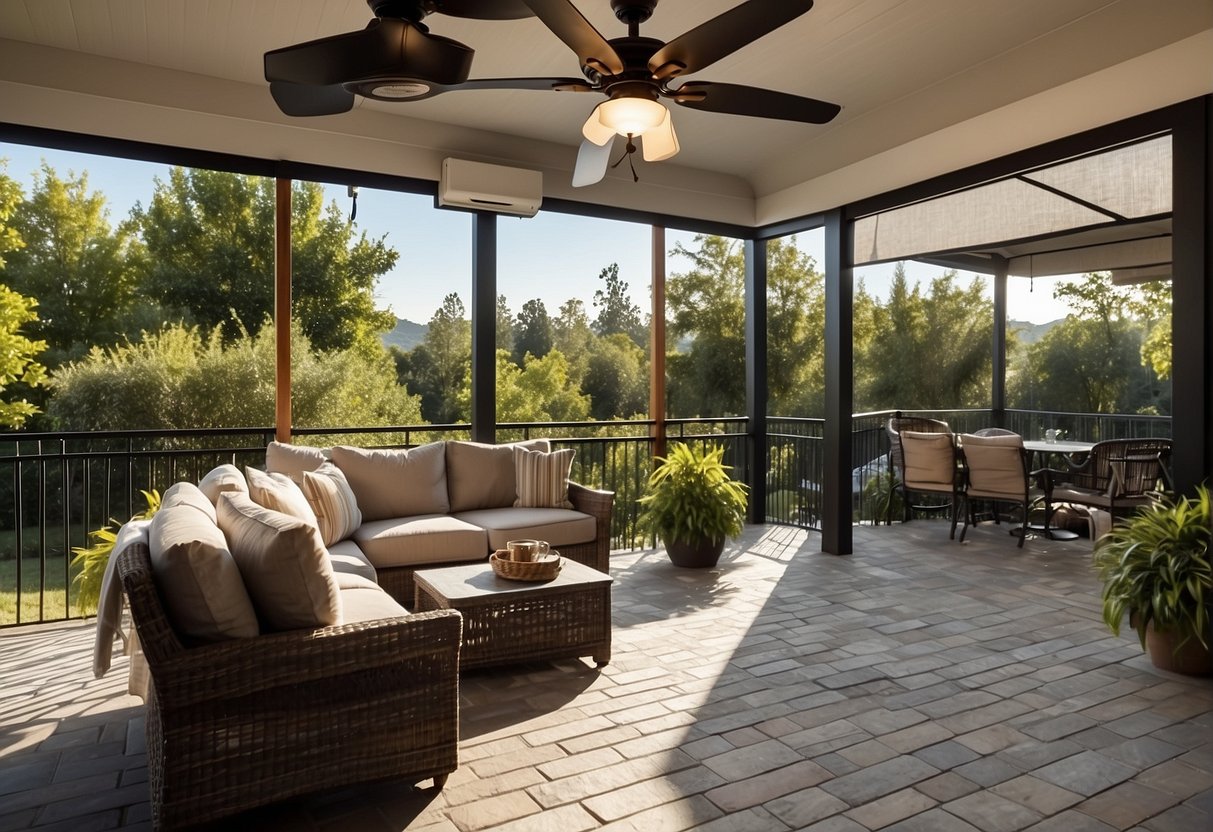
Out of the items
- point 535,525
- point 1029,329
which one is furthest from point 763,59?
point 1029,329

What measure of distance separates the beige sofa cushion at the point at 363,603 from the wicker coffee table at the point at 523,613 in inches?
Answer: 11.4

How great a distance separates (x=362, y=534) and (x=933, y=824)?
2809 mm

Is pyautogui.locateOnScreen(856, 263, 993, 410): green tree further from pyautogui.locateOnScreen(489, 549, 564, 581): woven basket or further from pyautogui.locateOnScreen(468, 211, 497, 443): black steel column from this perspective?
pyautogui.locateOnScreen(489, 549, 564, 581): woven basket

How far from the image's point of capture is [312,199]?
1160 centimetres

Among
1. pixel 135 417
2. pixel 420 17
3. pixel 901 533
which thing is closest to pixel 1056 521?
pixel 901 533

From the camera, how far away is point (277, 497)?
300 centimetres

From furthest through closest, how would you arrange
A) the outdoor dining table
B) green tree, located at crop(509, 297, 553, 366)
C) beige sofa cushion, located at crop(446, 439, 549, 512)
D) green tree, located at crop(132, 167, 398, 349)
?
green tree, located at crop(509, 297, 553, 366) → green tree, located at crop(132, 167, 398, 349) → the outdoor dining table → beige sofa cushion, located at crop(446, 439, 549, 512)

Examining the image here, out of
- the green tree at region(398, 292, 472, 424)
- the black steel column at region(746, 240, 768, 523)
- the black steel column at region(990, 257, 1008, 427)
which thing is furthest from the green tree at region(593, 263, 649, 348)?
the black steel column at region(746, 240, 768, 523)

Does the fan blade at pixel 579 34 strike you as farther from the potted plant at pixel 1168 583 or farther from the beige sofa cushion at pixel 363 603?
the potted plant at pixel 1168 583

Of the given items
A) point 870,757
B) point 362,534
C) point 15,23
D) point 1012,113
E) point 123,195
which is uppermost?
point 123,195

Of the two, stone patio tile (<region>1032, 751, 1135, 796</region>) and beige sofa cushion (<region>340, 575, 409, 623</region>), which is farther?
beige sofa cushion (<region>340, 575, 409, 623</region>)

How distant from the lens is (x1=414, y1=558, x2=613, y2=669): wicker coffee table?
3.05 m

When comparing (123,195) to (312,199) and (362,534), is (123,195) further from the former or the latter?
(362,534)

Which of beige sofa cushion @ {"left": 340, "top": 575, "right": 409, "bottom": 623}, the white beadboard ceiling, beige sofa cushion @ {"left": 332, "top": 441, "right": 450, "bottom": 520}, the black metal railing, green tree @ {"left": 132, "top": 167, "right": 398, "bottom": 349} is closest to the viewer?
beige sofa cushion @ {"left": 340, "top": 575, "right": 409, "bottom": 623}
